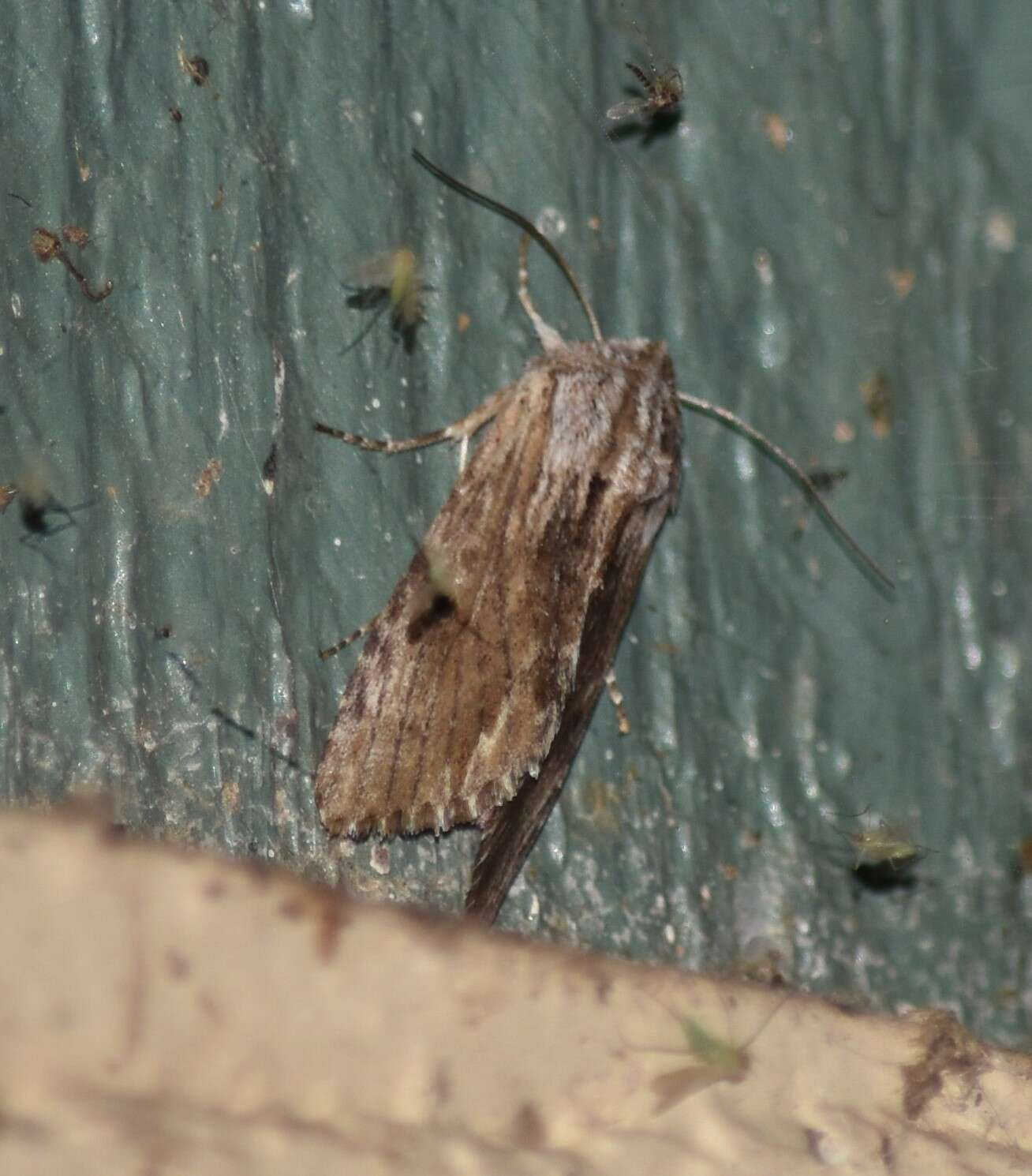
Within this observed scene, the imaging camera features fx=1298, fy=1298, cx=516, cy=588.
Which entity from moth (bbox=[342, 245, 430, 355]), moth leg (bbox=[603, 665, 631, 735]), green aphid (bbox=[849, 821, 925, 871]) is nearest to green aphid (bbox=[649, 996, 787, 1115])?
green aphid (bbox=[849, 821, 925, 871])

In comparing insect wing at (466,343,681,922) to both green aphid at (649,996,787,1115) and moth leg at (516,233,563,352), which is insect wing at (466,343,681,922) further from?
green aphid at (649,996,787,1115)

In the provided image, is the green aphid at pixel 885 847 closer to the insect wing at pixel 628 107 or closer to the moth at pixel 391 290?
the moth at pixel 391 290

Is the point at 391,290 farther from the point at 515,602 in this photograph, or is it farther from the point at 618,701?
the point at 618,701

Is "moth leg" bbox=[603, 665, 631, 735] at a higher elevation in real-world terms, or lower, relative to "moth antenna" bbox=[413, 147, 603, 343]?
lower

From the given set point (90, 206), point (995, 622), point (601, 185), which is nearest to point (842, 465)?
point (995, 622)

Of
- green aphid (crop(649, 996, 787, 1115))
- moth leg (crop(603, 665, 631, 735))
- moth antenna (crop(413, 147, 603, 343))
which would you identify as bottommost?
green aphid (crop(649, 996, 787, 1115))

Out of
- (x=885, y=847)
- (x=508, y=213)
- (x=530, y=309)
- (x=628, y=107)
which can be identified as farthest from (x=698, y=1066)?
(x=628, y=107)
